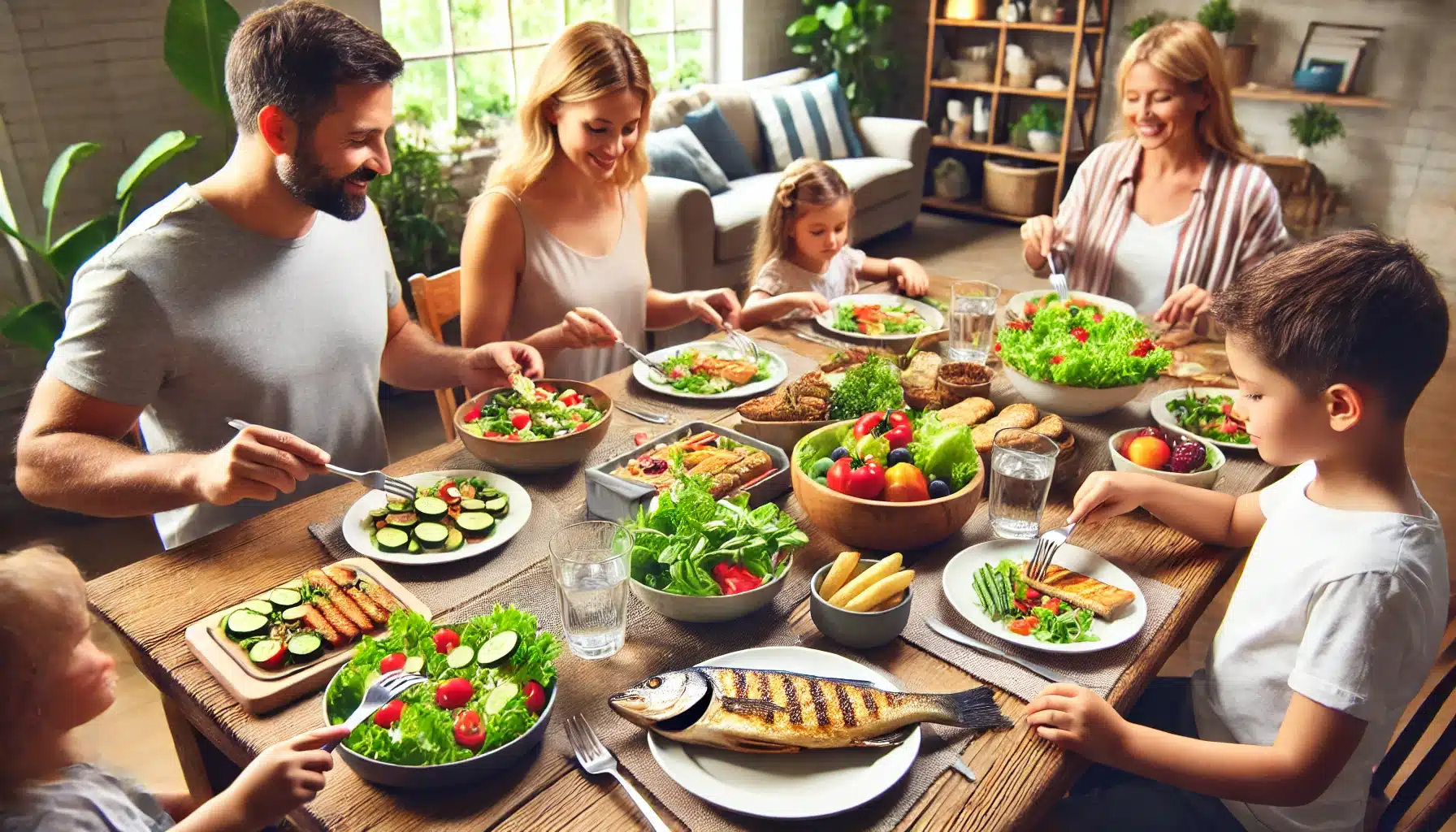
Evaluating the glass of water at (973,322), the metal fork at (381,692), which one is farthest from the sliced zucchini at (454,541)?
the glass of water at (973,322)

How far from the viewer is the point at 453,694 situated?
106cm

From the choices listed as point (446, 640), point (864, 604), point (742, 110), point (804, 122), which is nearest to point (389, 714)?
point (446, 640)

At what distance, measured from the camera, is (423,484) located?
5.16 ft

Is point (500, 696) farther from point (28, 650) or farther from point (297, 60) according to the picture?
point (297, 60)

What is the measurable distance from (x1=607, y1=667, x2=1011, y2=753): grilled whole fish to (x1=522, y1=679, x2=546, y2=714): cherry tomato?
78 mm

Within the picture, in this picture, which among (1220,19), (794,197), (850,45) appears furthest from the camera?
(850,45)

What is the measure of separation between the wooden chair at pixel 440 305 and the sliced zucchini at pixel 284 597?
1039mm

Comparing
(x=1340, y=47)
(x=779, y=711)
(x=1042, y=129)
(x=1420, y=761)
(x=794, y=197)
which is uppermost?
(x=1340, y=47)

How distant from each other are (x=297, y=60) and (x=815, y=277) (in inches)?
61.6

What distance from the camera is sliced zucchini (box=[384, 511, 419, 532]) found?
1.45 m

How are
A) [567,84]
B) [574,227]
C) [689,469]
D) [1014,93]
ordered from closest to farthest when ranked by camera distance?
[689,469] < [567,84] < [574,227] < [1014,93]

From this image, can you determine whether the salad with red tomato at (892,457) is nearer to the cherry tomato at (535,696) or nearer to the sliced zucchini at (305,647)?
the cherry tomato at (535,696)

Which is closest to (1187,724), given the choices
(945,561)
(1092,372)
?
(945,561)

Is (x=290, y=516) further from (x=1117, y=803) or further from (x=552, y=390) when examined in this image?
(x=1117, y=803)
